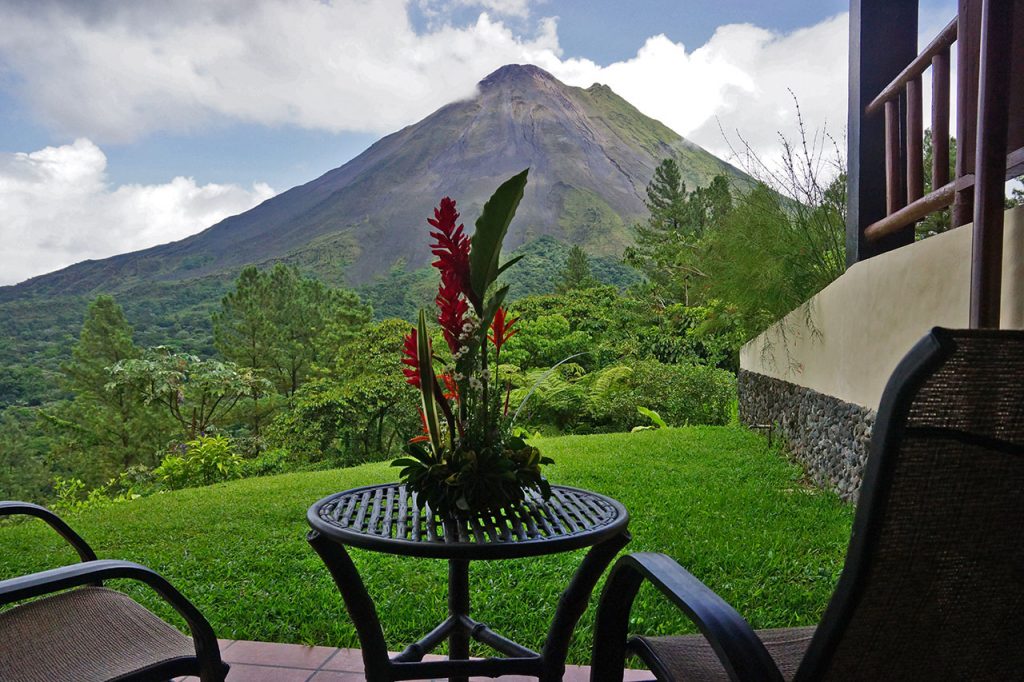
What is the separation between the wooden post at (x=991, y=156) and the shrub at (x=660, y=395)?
6643 millimetres

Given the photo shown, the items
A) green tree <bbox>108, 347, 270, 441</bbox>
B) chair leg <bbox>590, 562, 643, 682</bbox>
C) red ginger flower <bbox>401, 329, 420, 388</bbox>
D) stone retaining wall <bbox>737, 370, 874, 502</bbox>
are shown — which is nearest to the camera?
chair leg <bbox>590, 562, 643, 682</bbox>

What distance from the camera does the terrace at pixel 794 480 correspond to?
194 cm

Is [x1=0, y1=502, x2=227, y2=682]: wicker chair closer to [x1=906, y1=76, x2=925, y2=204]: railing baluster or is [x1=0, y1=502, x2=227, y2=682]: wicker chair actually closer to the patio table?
the patio table

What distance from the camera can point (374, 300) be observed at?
81.5 ft

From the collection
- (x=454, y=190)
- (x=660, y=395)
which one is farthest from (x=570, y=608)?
(x=454, y=190)

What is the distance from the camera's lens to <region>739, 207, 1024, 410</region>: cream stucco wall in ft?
6.48

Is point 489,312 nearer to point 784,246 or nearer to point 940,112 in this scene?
point 940,112

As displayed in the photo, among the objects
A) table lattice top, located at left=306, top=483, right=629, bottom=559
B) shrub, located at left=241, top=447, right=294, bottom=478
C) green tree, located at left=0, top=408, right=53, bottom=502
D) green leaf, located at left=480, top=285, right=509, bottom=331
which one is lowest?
green tree, located at left=0, top=408, right=53, bottom=502

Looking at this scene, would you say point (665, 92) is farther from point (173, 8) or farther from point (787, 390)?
point (787, 390)

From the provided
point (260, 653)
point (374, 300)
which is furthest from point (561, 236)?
point (260, 653)

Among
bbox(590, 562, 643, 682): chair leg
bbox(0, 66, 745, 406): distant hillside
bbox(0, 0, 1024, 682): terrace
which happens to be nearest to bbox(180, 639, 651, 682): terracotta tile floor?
bbox(0, 0, 1024, 682): terrace

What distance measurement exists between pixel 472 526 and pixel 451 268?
49 cm

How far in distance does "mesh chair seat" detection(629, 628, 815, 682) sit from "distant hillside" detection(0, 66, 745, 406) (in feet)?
81.1

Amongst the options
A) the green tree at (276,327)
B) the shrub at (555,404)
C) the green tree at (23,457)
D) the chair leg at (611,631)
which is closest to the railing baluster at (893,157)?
the chair leg at (611,631)
